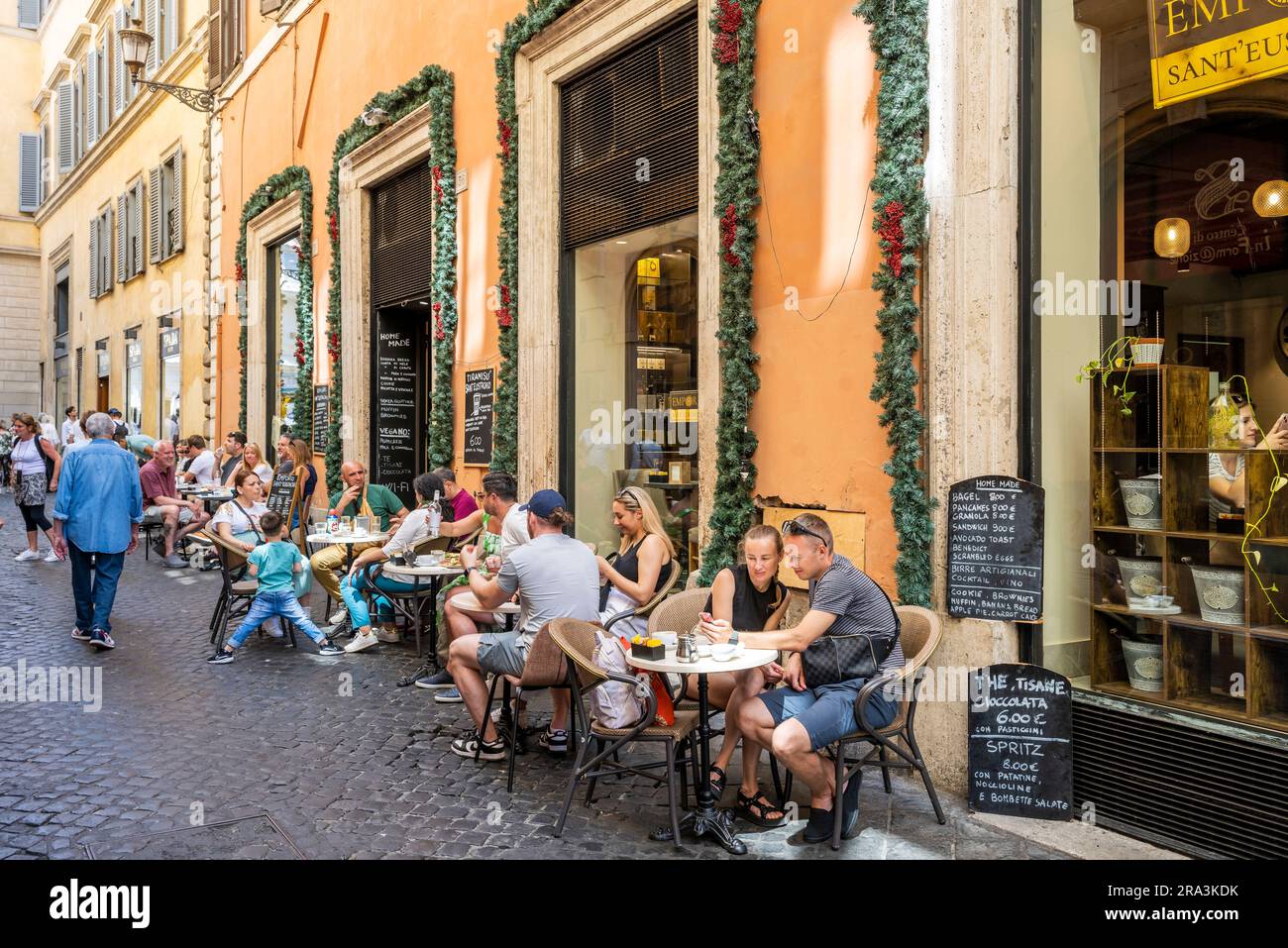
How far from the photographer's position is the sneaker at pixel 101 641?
24.9ft

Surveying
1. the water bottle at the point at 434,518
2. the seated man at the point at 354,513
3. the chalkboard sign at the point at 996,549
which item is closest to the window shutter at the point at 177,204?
the seated man at the point at 354,513

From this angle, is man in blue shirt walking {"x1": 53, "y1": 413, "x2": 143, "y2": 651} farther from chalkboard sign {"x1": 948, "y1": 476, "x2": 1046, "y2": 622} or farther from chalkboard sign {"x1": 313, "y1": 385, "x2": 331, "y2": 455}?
chalkboard sign {"x1": 948, "y1": 476, "x2": 1046, "y2": 622}

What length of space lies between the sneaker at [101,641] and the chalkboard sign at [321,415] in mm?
5453

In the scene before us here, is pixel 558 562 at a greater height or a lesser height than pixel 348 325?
lesser

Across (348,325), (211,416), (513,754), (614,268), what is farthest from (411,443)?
(513,754)

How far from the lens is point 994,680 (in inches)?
178

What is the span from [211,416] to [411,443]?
6735 millimetres

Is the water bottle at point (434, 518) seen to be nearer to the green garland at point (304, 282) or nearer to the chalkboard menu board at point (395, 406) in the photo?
the chalkboard menu board at point (395, 406)

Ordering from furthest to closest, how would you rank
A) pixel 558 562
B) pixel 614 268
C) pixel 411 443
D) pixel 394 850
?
1. pixel 411 443
2. pixel 614 268
3. pixel 558 562
4. pixel 394 850

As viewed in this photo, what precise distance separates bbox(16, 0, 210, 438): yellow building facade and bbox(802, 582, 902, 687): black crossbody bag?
15.6m

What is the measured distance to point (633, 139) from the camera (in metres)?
7.62

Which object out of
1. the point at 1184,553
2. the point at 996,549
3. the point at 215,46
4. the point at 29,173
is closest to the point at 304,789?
the point at 996,549

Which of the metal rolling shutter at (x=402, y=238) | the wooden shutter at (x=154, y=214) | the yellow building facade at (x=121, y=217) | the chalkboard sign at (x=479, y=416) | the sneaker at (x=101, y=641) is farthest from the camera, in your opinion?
the wooden shutter at (x=154, y=214)

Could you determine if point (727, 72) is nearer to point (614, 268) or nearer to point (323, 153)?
point (614, 268)
